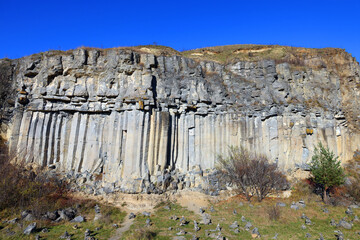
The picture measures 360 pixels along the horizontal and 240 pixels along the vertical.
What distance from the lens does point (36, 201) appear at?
55.2 feet

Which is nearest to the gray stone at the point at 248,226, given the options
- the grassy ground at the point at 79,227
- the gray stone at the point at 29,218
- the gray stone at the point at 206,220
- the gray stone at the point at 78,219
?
the gray stone at the point at 206,220

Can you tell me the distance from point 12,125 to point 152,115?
40.8 feet

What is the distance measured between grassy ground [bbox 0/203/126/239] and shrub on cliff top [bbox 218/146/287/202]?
9.49 metres

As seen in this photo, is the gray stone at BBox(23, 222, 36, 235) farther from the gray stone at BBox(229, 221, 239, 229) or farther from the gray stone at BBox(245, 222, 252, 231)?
the gray stone at BBox(245, 222, 252, 231)

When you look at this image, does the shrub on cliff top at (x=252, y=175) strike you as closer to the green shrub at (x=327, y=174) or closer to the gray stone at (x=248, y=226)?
the green shrub at (x=327, y=174)

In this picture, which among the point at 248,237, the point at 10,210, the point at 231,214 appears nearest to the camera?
the point at 248,237

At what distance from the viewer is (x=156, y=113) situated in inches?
891

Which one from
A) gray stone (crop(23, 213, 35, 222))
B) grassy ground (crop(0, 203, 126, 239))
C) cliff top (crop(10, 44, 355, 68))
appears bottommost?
grassy ground (crop(0, 203, 126, 239))

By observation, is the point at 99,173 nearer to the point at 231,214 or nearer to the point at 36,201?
the point at 36,201

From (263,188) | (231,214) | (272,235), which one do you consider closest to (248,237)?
(272,235)

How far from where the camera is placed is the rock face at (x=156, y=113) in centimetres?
2200

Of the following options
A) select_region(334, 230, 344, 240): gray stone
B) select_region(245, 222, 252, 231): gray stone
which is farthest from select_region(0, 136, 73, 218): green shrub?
select_region(334, 230, 344, 240): gray stone

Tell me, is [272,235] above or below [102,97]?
below

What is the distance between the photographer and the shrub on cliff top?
2041 cm
